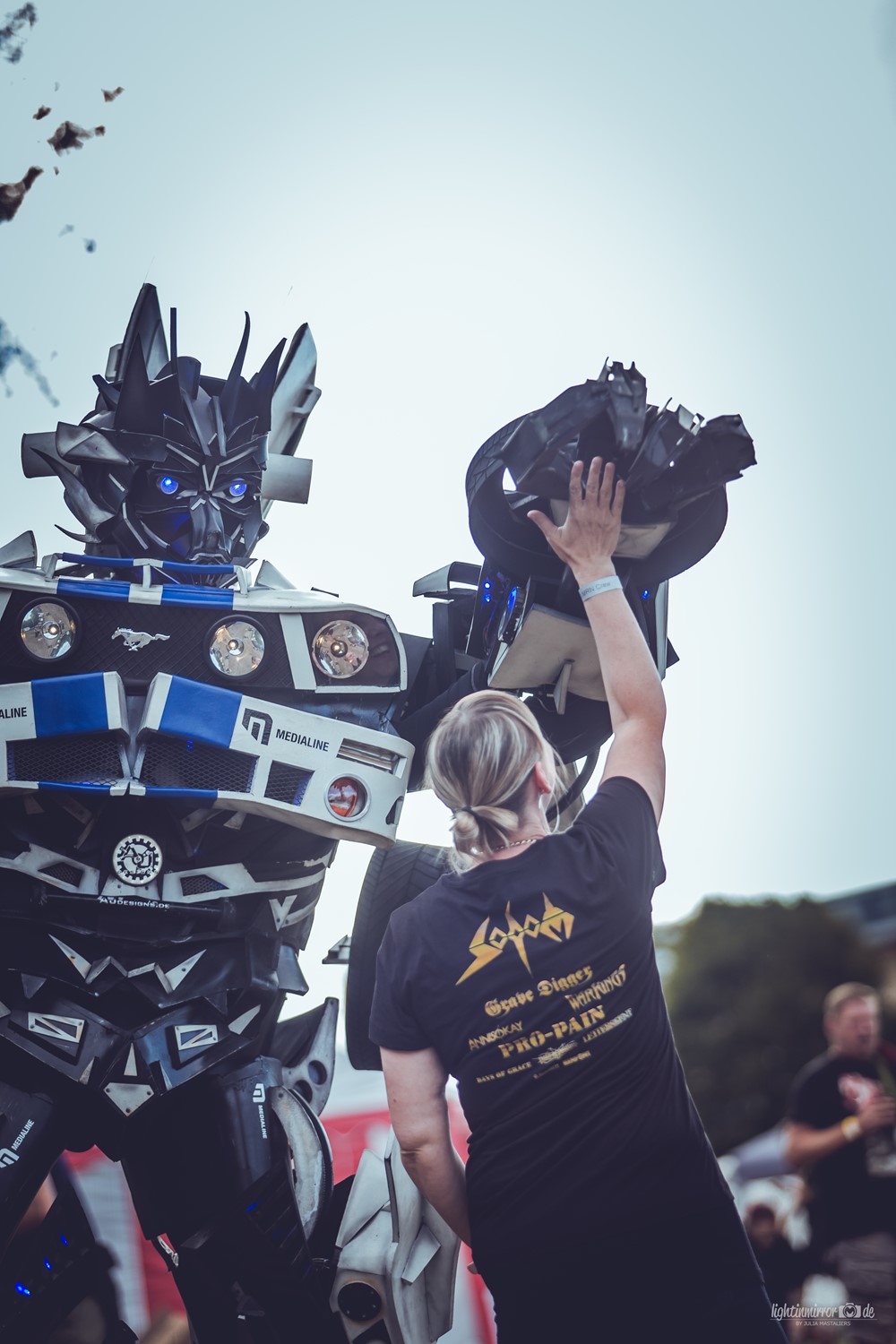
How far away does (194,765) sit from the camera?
2.91 m

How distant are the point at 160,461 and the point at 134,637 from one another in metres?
0.66

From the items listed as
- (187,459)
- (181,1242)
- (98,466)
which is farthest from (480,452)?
(181,1242)

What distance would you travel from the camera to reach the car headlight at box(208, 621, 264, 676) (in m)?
2.99

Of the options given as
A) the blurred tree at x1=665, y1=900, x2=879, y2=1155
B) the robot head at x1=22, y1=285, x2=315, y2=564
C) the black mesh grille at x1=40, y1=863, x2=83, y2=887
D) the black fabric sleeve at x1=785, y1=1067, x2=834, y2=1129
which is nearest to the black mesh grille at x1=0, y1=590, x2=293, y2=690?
the robot head at x1=22, y1=285, x2=315, y2=564

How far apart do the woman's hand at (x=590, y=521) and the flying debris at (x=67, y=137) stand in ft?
6.78

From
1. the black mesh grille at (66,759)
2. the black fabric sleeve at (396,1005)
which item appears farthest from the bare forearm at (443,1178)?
the black mesh grille at (66,759)

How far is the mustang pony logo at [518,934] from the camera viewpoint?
5.64 feet

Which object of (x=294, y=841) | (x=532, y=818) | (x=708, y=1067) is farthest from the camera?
(x=708, y=1067)

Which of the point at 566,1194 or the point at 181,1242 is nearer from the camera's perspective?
the point at 566,1194

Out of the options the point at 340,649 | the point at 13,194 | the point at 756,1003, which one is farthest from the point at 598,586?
the point at 756,1003

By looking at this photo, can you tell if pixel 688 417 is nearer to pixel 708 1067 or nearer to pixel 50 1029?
pixel 50 1029

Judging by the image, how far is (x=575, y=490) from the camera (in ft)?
7.96

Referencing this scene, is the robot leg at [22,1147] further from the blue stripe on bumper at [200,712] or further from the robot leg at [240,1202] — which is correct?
the blue stripe on bumper at [200,712]

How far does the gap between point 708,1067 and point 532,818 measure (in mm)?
14656
